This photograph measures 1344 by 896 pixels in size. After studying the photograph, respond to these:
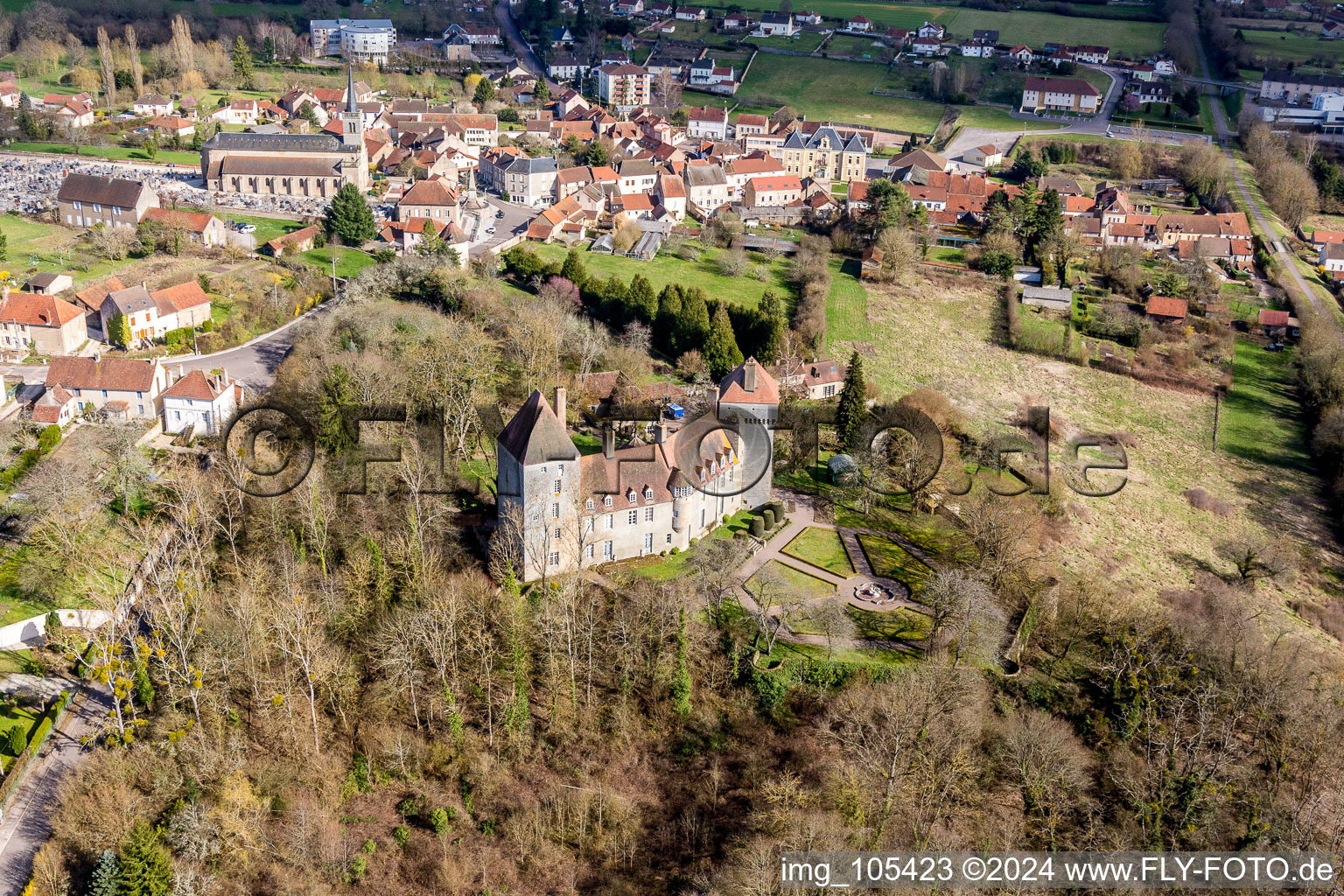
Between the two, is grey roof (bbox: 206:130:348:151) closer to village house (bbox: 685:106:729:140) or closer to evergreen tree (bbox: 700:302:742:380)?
village house (bbox: 685:106:729:140)

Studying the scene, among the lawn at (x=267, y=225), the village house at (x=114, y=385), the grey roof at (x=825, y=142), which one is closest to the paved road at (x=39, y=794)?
the village house at (x=114, y=385)

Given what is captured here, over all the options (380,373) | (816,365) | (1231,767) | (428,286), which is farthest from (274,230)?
(1231,767)

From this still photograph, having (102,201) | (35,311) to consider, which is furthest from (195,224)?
(35,311)

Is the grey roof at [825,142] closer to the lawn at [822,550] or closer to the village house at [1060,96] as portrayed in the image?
the village house at [1060,96]

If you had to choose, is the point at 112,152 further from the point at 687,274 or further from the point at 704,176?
the point at 687,274

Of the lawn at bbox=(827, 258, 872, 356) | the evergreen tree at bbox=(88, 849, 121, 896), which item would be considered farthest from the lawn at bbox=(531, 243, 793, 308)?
the evergreen tree at bbox=(88, 849, 121, 896)

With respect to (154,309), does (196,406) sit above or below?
below
